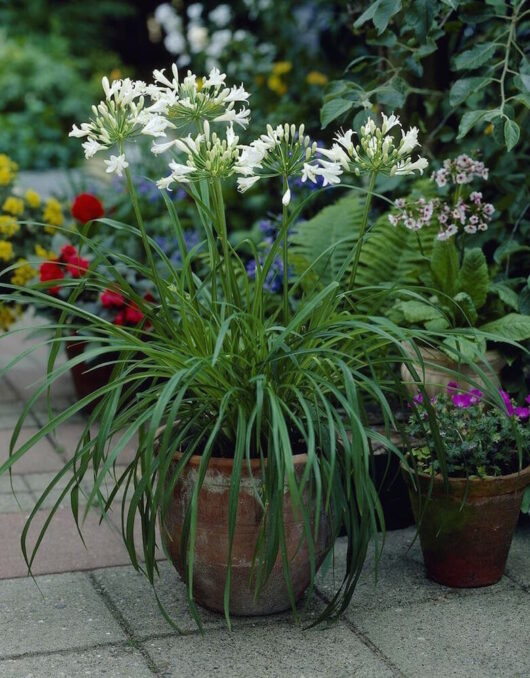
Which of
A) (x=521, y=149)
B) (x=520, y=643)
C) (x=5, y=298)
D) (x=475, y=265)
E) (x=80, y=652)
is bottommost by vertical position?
(x=80, y=652)

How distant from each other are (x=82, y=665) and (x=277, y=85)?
506 cm

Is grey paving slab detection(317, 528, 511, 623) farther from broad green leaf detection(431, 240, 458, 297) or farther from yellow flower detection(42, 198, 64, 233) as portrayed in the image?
yellow flower detection(42, 198, 64, 233)

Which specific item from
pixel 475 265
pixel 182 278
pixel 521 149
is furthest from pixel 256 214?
pixel 182 278

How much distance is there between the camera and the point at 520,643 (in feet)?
7.87

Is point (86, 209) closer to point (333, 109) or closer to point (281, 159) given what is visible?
point (333, 109)

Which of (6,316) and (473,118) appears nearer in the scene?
(473,118)

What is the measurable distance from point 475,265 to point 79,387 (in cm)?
177

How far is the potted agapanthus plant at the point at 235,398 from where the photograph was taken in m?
2.20

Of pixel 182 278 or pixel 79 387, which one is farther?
pixel 79 387

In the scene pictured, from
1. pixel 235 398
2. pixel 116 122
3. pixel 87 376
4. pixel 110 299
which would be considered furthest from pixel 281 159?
pixel 87 376

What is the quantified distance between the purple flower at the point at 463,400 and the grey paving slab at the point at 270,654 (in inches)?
27.1

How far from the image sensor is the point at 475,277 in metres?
3.11

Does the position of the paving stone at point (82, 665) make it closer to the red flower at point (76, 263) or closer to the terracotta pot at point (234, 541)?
the terracotta pot at point (234, 541)

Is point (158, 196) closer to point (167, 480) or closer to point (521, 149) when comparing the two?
point (521, 149)
